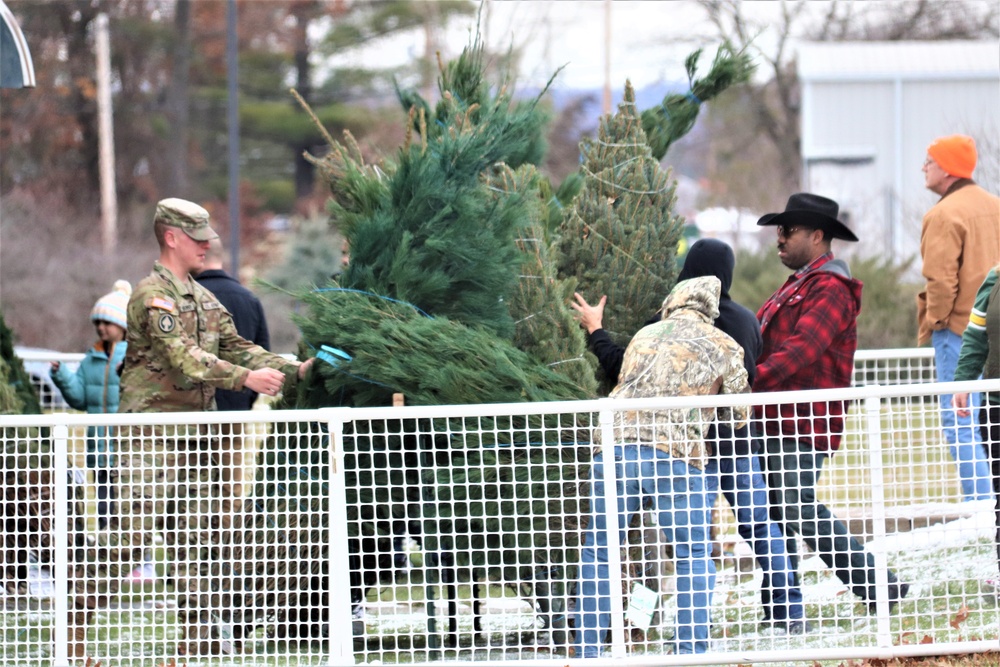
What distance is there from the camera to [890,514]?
4.97 m

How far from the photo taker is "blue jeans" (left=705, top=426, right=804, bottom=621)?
4.80 m

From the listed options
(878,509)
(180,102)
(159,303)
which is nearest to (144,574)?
(159,303)

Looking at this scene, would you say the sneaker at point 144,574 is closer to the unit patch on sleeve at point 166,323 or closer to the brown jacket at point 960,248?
the unit patch on sleeve at point 166,323

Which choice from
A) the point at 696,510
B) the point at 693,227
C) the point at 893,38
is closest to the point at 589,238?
the point at 696,510

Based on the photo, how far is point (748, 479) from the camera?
4.83m

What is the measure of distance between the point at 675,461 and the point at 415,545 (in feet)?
3.58

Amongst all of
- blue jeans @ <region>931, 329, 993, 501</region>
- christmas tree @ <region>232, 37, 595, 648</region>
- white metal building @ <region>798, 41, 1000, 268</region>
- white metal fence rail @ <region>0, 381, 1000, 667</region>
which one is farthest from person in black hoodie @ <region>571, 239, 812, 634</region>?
white metal building @ <region>798, 41, 1000, 268</region>

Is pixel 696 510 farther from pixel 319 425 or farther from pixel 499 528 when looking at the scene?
pixel 319 425

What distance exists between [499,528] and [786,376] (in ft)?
4.78

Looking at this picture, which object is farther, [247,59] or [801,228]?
[247,59]

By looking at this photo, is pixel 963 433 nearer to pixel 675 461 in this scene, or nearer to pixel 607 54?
pixel 675 461

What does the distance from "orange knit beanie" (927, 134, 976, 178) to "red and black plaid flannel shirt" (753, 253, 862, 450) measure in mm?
1337

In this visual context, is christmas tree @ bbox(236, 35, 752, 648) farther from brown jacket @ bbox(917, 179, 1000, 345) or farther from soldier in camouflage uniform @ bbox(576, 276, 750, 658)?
brown jacket @ bbox(917, 179, 1000, 345)

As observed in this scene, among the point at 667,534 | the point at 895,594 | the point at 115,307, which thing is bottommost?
the point at 895,594
